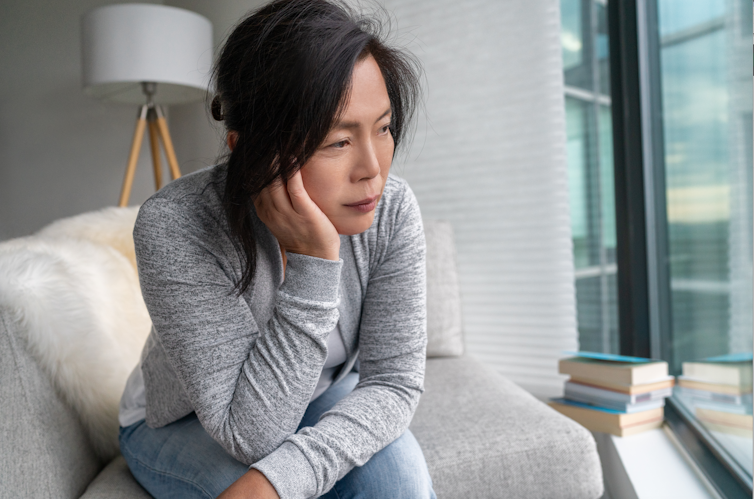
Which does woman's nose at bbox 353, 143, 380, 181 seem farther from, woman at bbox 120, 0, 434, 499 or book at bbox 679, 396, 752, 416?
book at bbox 679, 396, 752, 416

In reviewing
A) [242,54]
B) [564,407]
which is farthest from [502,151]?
[242,54]

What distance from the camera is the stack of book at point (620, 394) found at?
A: 1.34m

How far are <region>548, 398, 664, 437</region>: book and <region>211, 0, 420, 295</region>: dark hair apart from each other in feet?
3.60

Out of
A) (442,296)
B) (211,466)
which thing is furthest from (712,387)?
(211,466)

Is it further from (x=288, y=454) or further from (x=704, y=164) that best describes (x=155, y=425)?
(x=704, y=164)

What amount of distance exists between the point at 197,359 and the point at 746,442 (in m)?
1.09

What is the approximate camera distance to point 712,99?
1225 millimetres

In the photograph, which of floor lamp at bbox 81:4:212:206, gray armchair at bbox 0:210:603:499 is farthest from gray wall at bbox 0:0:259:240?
gray armchair at bbox 0:210:603:499

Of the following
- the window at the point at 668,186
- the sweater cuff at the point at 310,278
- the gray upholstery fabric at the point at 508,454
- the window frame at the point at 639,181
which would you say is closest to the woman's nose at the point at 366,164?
the sweater cuff at the point at 310,278

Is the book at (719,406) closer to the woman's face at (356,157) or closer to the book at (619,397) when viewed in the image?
the book at (619,397)

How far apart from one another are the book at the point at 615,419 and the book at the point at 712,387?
10 cm

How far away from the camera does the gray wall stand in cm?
273

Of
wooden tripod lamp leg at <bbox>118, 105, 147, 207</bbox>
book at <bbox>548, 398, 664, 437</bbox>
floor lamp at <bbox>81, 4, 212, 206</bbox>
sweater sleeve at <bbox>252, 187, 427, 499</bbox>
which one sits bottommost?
book at <bbox>548, 398, 664, 437</bbox>

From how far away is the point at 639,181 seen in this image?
1628 millimetres
